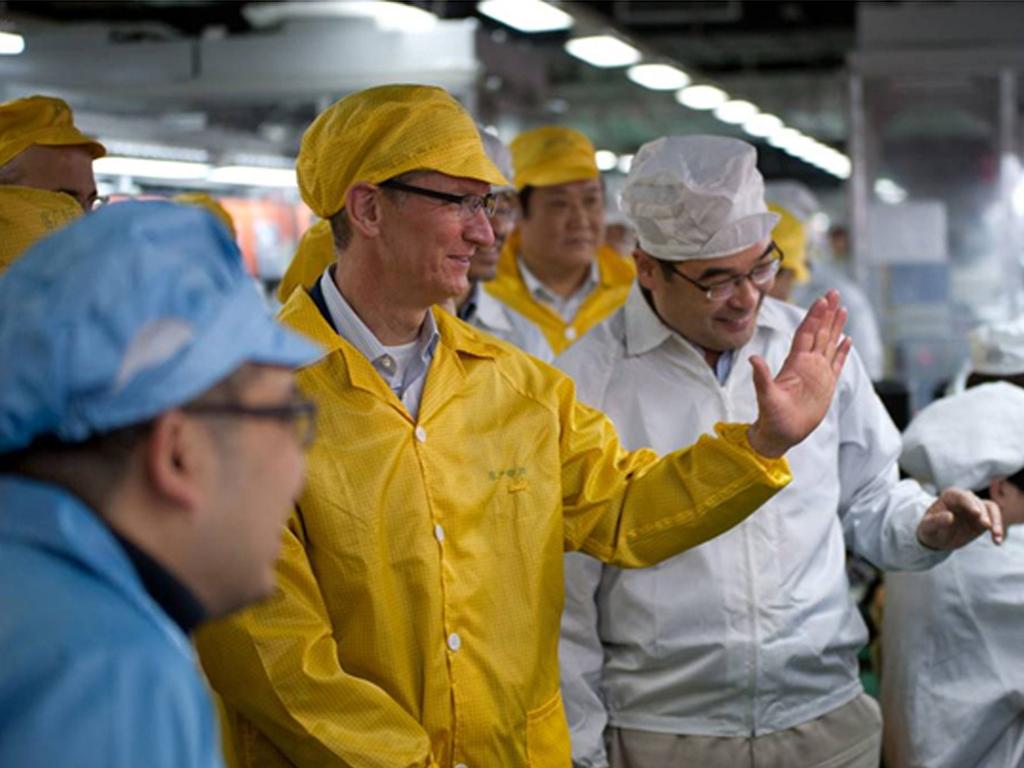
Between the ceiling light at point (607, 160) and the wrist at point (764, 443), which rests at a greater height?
the wrist at point (764, 443)

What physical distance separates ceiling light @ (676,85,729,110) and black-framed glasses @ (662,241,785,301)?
909cm

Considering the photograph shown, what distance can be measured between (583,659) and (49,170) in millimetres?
1623

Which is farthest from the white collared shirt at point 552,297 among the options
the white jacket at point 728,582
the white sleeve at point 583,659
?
the white sleeve at point 583,659

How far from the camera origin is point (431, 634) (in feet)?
8.59

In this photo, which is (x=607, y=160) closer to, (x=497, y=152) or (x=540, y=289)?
(x=540, y=289)

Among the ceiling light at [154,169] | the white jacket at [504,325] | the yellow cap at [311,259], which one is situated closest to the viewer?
the yellow cap at [311,259]

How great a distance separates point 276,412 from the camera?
144 centimetres

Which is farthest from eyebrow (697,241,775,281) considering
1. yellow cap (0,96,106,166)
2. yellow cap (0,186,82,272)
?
yellow cap (0,96,106,166)

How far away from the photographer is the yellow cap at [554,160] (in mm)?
5480

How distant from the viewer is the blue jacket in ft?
4.10

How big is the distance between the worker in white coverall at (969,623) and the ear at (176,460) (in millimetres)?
2553

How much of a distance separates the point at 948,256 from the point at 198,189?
465 centimetres

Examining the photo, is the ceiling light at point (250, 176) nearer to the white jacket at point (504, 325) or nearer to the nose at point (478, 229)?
the white jacket at point (504, 325)

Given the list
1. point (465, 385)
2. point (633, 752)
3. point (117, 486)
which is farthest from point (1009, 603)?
point (117, 486)
